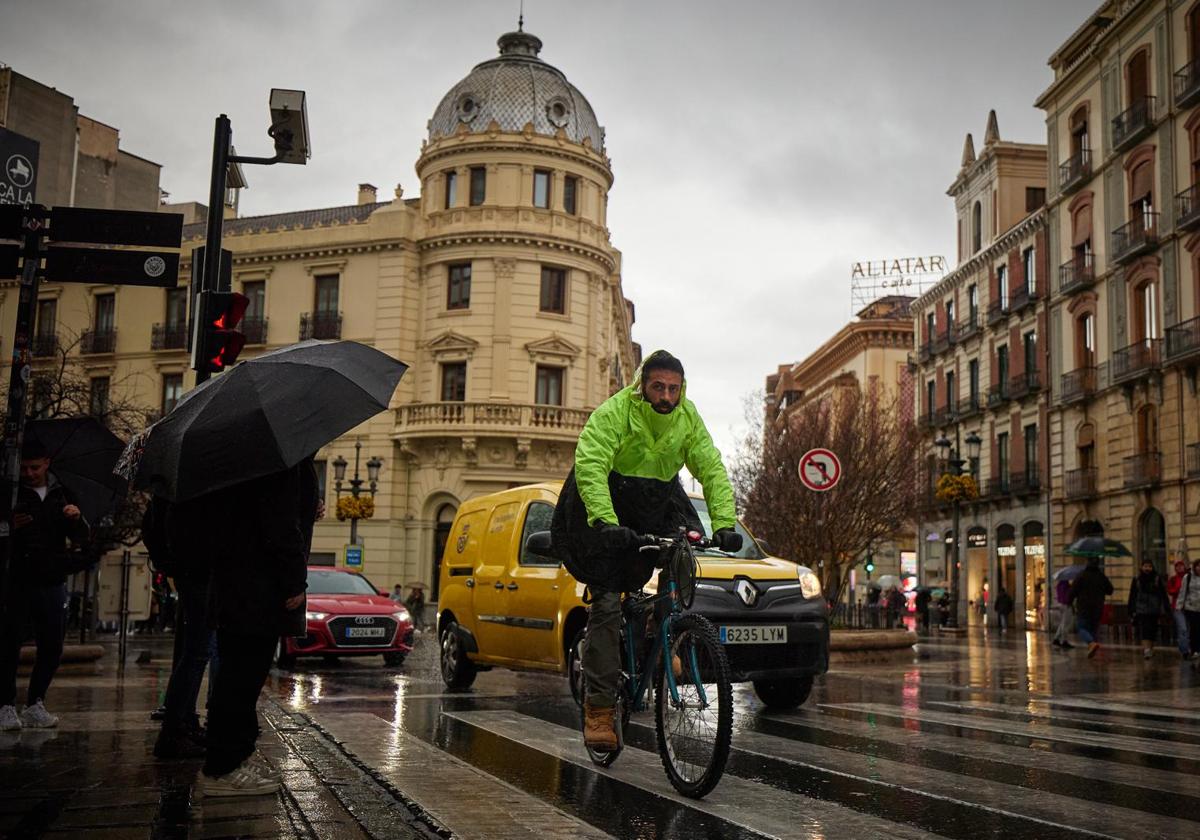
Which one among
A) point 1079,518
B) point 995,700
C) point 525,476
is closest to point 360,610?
point 995,700

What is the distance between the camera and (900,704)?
10359mm

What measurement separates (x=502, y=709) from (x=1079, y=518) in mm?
35746

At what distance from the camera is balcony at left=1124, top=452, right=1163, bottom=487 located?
34.9m

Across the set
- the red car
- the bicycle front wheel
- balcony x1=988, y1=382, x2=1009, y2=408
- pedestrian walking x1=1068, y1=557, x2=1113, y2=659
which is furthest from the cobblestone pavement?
balcony x1=988, y1=382, x2=1009, y2=408

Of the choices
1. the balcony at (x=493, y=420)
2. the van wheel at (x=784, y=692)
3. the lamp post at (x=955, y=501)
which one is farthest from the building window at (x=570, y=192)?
the van wheel at (x=784, y=692)

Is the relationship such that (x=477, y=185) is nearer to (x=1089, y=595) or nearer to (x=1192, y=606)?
(x=1089, y=595)

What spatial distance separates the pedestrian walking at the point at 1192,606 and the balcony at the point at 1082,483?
70.2ft

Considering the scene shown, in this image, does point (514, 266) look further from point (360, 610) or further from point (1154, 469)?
point (360, 610)

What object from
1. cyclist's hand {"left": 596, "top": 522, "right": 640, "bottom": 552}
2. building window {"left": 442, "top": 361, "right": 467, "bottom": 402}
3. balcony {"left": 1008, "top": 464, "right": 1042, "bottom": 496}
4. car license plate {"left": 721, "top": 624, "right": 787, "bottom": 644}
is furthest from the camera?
balcony {"left": 1008, "top": 464, "right": 1042, "bottom": 496}

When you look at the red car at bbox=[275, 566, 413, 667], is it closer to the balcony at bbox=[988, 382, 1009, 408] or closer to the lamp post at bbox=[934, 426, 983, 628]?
the lamp post at bbox=[934, 426, 983, 628]

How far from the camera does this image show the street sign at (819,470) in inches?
674

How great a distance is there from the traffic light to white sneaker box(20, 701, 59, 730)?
2581mm

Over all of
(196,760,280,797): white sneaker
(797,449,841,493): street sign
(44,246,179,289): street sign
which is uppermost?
(44,246,179,289): street sign

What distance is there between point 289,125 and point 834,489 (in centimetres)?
2065
